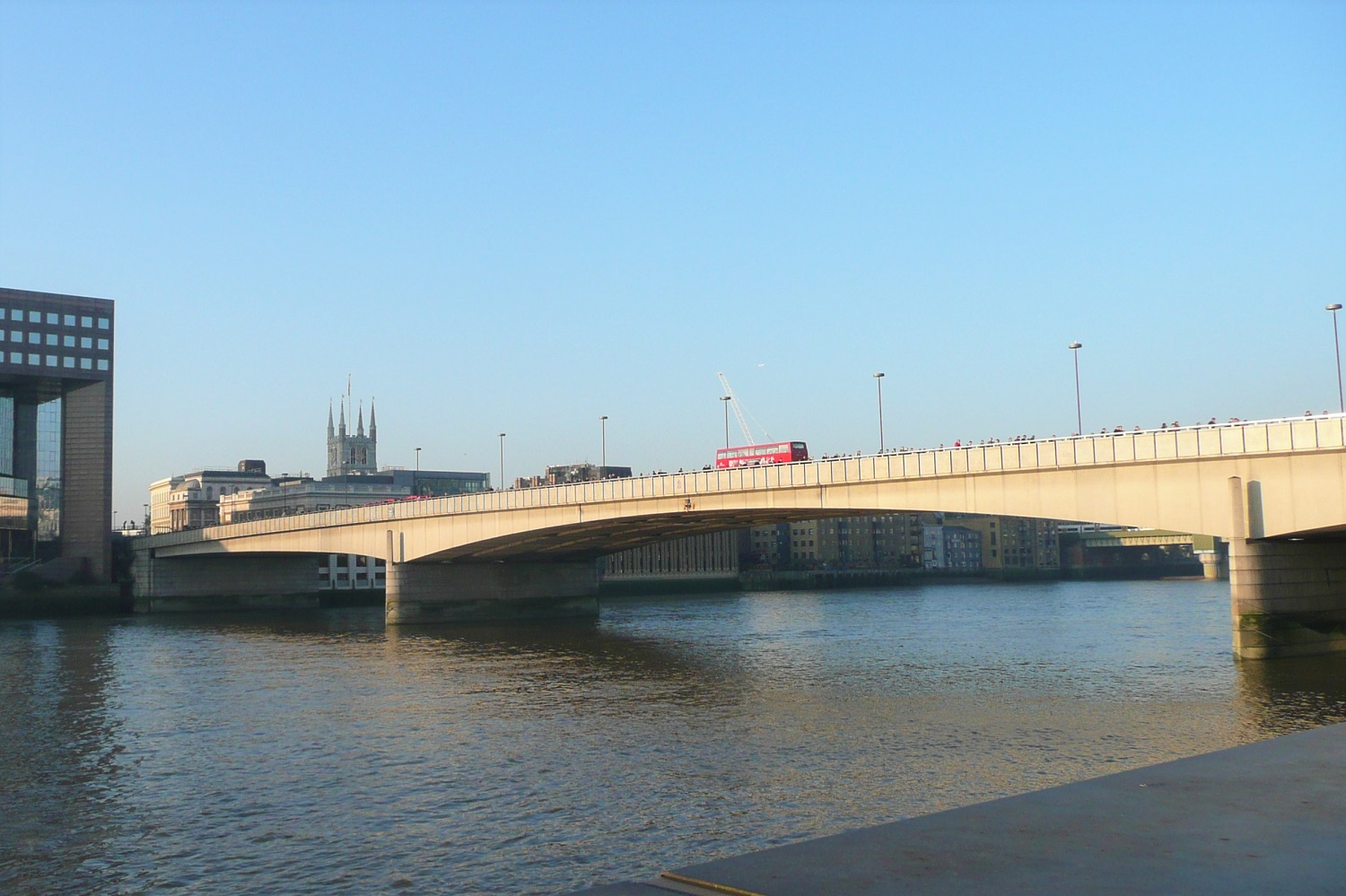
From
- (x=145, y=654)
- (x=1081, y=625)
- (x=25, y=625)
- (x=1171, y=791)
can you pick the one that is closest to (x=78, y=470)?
(x=25, y=625)

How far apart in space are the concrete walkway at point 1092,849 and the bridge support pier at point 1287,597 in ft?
102

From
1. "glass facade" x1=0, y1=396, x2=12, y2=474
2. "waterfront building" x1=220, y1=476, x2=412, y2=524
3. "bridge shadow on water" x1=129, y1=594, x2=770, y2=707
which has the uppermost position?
"glass facade" x1=0, y1=396, x2=12, y2=474

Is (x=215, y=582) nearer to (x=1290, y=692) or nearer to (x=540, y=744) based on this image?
(x=540, y=744)

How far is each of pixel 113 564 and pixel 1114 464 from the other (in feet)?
369

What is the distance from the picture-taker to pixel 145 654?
6594 cm

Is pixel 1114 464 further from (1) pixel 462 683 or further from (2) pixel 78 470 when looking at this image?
(2) pixel 78 470

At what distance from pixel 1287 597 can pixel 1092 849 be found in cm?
3869

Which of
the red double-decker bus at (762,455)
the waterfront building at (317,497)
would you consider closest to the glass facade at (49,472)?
the waterfront building at (317,497)

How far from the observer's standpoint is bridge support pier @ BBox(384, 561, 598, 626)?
88500mm

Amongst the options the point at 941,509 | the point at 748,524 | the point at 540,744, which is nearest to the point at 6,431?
the point at 748,524

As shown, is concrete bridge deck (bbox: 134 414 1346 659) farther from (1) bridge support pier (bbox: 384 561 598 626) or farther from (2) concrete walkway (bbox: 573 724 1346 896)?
(2) concrete walkway (bbox: 573 724 1346 896)

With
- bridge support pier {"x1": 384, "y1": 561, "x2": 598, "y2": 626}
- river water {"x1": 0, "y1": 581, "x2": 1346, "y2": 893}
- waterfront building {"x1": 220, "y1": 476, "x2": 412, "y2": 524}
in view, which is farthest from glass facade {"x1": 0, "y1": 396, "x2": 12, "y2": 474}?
river water {"x1": 0, "y1": 581, "x2": 1346, "y2": 893}

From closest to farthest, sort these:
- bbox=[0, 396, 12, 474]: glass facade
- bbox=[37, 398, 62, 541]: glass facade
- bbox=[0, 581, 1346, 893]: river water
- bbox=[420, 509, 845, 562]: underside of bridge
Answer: bbox=[0, 581, 1346, 893]: river water → bbox=[420, 509, 845, 562]: underside of bridge → bbox=[37, 398, 62, 541]: glass facade → bbox=[0, 396, 12, 474]: glass facade

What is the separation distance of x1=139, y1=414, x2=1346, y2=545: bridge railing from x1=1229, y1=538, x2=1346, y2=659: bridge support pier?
4152 mm
